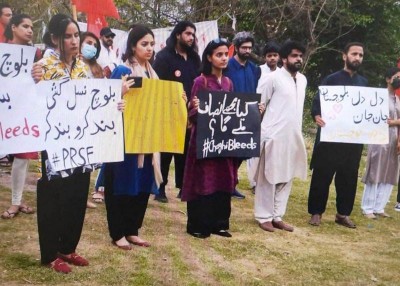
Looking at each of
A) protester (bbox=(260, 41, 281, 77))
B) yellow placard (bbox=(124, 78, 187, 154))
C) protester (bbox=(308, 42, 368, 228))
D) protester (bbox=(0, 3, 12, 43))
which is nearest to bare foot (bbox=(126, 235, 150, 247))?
yellow placard (bbox=(124, 78, 187, 154))

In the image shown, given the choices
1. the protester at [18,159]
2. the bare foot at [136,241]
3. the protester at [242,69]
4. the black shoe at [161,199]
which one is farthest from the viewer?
the black shoe at [161,199]

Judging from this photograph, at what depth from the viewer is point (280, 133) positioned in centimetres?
544

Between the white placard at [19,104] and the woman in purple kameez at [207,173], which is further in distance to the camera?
the woman in purple kameez at [207,173]

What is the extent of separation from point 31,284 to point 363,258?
2.99m

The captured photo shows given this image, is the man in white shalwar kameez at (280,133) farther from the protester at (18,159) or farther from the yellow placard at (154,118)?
the protester at (18,159)

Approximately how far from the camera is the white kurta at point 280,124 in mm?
5410

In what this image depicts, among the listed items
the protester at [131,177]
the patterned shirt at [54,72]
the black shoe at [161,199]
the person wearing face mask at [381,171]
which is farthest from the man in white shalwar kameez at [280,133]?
the patterned shirt at [54,72]

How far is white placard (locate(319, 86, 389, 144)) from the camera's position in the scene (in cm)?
574

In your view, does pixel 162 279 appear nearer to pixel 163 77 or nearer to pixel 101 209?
pixel 101 209

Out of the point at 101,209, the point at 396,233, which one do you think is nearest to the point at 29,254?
the point at 101,209

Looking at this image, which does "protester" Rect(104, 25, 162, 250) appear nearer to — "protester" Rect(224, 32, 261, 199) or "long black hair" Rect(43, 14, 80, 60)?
"long black hair" Rect(43, 14, 80, 60)

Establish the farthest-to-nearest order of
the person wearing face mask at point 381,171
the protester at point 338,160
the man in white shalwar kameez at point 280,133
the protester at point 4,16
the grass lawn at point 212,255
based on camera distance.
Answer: the person wearing face mask at point 381,171
the protester at point 338,160
the protester at point 4,16
the man in white shalwar kameez at point 280,133
the grass lawn at point 212,255

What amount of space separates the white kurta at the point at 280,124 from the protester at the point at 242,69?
0.38 meters

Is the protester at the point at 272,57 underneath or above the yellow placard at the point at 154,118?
above
